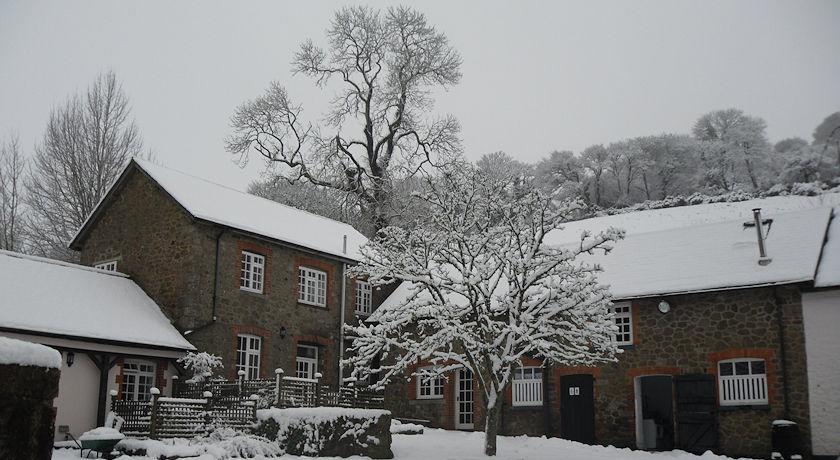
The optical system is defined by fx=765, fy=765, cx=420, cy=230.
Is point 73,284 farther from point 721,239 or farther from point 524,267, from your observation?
point 721,239

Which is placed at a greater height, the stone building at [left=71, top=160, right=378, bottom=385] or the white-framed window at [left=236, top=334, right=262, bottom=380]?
the stone building at [left=71, top=160, right=378, bottom=385]

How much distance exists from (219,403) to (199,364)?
5.98ft

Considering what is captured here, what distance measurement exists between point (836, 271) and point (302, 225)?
15.7 metres


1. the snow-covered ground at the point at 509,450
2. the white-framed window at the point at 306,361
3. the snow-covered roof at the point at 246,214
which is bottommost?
the snow-covered ground at the point at 509,450

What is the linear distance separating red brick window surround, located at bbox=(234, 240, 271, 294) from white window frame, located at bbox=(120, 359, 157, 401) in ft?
11.1

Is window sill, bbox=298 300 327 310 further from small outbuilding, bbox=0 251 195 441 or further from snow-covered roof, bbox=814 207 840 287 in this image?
snow-covered roof, bbox=814 207 840 287

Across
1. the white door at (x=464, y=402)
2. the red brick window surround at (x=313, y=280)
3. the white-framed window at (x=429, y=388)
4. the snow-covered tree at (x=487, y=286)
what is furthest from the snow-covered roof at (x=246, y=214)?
the snow-covered tree at (x=487, y=286)

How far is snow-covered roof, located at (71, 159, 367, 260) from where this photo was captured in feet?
69.8

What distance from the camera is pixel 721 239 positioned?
68.9 feet

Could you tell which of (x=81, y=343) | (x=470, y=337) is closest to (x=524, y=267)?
(x=470, y=337)

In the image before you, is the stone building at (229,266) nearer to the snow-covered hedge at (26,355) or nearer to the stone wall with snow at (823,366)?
the stone wall with snow at (823,366)

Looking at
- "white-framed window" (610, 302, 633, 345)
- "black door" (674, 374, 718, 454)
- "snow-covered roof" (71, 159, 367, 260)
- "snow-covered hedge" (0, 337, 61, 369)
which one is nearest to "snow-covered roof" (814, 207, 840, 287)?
"black door" (674, 374, 718, 454)

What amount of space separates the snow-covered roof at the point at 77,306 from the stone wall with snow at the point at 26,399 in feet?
45.3

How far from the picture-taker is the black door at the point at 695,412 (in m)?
19.0
